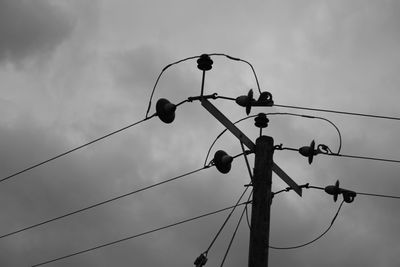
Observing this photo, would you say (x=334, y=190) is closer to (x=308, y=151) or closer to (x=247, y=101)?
(x=308, y=151)

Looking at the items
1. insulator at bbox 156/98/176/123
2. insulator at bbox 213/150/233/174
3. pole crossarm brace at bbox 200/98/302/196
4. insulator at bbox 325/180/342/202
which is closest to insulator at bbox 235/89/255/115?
pole crossarm brace at bbox 200/98/302/196

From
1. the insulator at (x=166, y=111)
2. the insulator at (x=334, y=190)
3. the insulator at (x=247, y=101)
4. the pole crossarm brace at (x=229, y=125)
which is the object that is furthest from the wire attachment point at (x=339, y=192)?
the insulator at (x=166, y=111)

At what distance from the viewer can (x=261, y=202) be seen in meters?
7.78

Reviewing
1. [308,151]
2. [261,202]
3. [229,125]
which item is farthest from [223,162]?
[308,151]

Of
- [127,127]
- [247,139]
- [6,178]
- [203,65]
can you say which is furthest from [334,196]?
[6,178]

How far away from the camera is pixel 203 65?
905 cm

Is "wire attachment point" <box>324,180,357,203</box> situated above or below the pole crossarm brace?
below

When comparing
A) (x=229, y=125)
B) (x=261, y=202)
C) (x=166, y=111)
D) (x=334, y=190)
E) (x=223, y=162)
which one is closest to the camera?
(x=261, y=202)

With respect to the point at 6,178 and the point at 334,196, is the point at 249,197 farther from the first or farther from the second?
the point at 6,178

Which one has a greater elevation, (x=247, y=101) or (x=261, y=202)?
(x=247, y=101)

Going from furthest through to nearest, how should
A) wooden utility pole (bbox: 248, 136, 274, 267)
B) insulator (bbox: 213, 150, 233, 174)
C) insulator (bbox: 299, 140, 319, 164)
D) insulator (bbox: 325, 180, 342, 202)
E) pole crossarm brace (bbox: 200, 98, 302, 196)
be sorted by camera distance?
insulator (bbox: 325, 180, 342, 202) → insulator (bbox: 299, 140, 319, 164) → insulator (bbox: 213, 150, 233, 174) → pole crossarm brace (bbox: 200, 98, 302, 196) → wooden utility pole (bbox: 248, 136, 274, 267)

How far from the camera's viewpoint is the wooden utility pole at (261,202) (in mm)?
7441

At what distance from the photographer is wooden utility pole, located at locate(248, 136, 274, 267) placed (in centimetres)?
744

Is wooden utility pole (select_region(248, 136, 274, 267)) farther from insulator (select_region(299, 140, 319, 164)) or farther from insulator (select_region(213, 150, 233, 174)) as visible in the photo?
insulator (select_region(299, 140, 319, 164))
